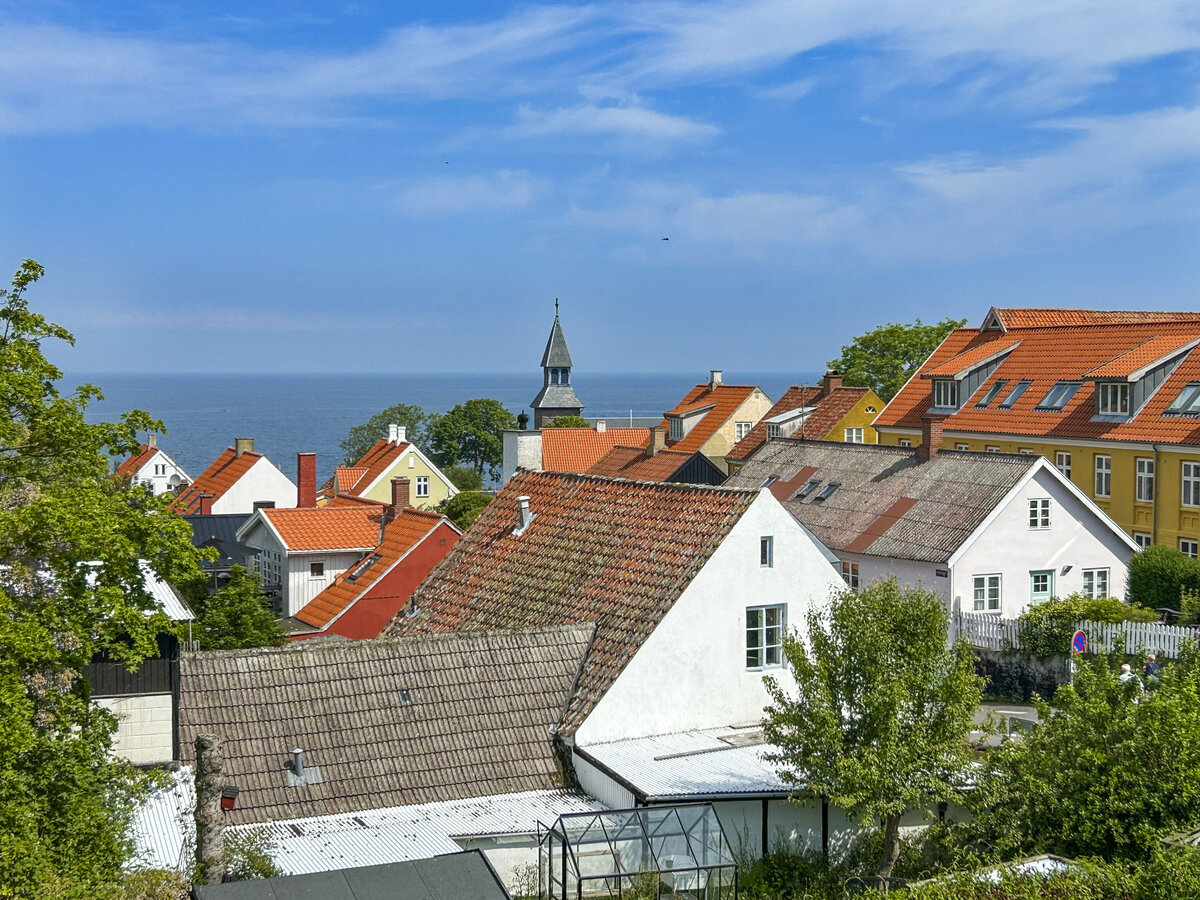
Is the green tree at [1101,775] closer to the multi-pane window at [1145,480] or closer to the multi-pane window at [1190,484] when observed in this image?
the multi-pane window at [1190,484]

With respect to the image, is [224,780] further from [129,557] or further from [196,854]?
[129,557]

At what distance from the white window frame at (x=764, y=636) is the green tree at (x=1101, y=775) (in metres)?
4.73

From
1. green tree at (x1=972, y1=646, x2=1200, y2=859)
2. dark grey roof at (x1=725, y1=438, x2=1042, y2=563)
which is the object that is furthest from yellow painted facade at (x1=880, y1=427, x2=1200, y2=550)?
green tree at (x1=972, y1=646, x2=1200, y2=859)

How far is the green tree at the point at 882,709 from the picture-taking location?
16031mm

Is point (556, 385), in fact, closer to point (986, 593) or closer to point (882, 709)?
point (986, 593)

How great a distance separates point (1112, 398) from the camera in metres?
46.5

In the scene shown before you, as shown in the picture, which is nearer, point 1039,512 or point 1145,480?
point 1039,512

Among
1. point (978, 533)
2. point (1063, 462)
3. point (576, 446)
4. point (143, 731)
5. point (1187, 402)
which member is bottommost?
point (143, 731)

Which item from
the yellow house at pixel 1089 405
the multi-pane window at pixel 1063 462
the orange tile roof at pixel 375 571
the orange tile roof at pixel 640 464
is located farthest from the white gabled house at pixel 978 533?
the orange tile roof at pixel 640 464

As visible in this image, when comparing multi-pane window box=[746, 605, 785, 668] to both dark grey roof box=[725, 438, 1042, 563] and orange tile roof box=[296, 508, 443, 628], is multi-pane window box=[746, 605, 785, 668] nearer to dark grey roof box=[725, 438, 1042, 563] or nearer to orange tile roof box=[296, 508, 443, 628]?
dark grey roof box=[725, 438, 1042, 563]

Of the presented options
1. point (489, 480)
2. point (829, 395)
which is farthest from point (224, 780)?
point (489, 480)

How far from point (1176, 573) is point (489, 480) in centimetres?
11422

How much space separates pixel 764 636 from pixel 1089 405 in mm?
31211

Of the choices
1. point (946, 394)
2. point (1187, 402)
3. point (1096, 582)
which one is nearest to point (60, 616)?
point (1096, 582)
